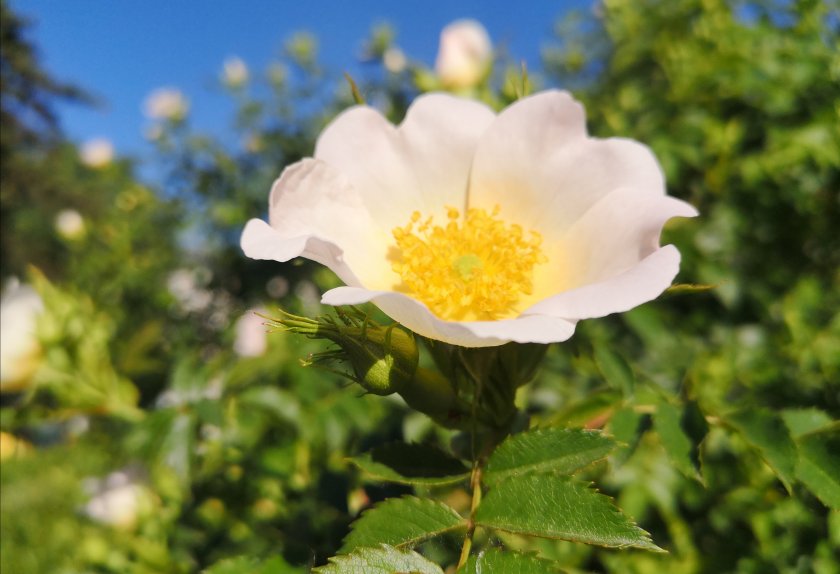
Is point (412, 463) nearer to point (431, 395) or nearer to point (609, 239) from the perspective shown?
point (431, 395)

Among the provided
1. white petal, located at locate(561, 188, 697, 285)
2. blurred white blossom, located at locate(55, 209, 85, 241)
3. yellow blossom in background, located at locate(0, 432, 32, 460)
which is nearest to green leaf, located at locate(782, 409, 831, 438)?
white petal, located at locate(561, 188, 697, 285)

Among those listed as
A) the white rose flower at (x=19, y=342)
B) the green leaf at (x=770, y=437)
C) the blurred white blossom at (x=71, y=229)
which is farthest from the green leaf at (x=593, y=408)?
the blurred white blossom at (x=71, y=229)

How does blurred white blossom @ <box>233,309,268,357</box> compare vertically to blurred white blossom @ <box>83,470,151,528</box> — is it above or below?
above

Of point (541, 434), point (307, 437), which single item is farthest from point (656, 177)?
point (307, 437)

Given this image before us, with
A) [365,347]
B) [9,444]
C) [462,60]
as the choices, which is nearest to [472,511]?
[365,347]

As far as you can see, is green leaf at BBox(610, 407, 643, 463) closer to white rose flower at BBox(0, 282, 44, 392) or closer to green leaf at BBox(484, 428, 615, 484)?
green leaf at BBox(484, 428, 615, 484)

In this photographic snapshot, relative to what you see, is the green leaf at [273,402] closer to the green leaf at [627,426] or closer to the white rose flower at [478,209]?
the white rose flower at [478,209]
